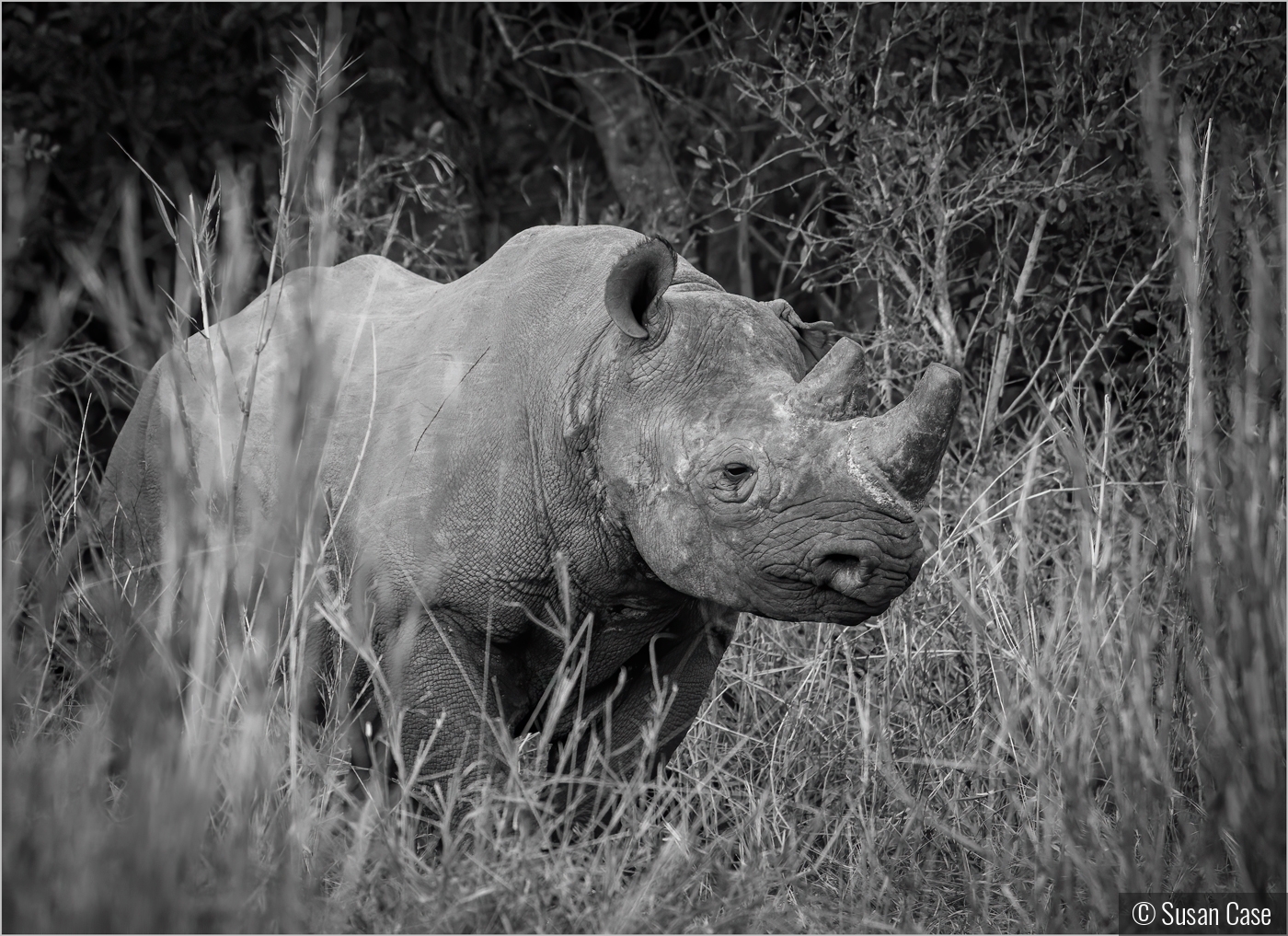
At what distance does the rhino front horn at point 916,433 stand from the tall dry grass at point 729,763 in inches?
14.9

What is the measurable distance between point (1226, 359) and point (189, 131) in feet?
18.3

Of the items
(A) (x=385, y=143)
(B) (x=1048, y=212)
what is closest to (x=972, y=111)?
(B) (x=1048, y=212)

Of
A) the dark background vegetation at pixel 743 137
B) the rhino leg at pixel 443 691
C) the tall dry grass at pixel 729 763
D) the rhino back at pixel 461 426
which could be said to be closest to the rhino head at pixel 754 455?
the rhino back at pixel 461 426

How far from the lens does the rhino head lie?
3.53 m

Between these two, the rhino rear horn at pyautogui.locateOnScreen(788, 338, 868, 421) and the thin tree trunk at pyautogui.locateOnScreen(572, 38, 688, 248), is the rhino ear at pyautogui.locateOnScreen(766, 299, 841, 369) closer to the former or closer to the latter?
the rhino rear horn at pyautogui.locateOnScreen(788, 338, 868, 421)

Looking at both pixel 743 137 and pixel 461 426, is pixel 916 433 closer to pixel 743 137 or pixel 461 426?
pixel 461 426

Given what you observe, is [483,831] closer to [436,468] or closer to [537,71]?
[436,468]

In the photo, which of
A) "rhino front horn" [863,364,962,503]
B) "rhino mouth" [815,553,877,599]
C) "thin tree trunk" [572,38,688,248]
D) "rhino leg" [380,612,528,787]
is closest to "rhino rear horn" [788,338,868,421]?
"rhino front horn" [863,364,962,503]

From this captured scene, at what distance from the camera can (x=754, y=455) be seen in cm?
366

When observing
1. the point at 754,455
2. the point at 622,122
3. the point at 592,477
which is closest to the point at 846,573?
the point at 754,455

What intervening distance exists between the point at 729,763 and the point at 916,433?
6.30 ft

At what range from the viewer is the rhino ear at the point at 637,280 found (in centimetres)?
380

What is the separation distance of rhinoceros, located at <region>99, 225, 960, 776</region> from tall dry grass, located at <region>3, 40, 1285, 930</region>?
16 cm

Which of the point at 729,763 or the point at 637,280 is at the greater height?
the point at 637,280
